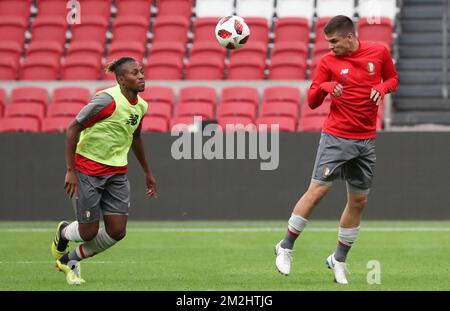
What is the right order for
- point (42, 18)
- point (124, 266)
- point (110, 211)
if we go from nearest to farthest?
point (110, 211), point (124, 266), point (42, 18)

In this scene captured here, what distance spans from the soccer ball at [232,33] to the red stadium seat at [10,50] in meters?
9.85

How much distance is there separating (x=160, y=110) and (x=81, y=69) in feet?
8.42

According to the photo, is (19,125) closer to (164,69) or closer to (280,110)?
(164,69)

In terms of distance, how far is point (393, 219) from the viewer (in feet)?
54.3

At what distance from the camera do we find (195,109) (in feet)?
58.0

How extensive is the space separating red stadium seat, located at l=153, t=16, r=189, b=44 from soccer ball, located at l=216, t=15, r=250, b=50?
31.1ft

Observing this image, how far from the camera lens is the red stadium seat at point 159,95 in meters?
18.0

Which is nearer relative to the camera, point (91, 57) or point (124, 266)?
point (124, 266)

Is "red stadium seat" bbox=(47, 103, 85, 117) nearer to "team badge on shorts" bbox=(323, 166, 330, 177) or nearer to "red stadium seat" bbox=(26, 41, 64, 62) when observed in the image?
"red stadium seat" bbox=(26, 41, 64, 62)

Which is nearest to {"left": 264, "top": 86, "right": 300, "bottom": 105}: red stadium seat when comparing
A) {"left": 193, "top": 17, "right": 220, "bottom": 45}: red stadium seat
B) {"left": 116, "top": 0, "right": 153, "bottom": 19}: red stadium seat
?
{"left": 193, "top": 17, "right": 220, "bottom": 45}: red stadium seat
